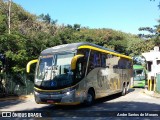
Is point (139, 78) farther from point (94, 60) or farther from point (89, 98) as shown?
point (89, 98)

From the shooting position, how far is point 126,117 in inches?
509

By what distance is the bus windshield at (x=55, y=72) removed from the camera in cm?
1517

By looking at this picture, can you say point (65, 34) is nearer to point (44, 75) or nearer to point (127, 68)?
point (127, 68)

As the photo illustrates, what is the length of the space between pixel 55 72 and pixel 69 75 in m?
0.72

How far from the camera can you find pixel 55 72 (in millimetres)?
15398

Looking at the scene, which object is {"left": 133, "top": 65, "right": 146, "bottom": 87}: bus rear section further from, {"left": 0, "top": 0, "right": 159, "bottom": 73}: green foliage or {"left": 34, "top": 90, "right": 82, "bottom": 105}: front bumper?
{"left": 34, "top": 90, "right": 82, "bottom": 105}: front bumper

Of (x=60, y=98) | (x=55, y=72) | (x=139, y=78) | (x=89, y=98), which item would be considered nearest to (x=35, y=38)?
(x=139, y=78)

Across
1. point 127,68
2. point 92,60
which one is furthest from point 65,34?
point 92,60

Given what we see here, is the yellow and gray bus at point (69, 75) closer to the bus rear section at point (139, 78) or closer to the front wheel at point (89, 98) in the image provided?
→ the front wheel at point (89, 98)

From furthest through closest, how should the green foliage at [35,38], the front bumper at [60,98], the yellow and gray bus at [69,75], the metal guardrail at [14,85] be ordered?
Result: the green foliage at [35,38] < the metal guardrail at [14,85] < the yellow and gray bus at [69,75] < the front bumper at [60,98]

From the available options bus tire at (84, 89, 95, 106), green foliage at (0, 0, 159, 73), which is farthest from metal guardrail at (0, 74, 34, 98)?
bus tire at (84, 89, 95, 106)

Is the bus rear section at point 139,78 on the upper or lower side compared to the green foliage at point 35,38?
lower

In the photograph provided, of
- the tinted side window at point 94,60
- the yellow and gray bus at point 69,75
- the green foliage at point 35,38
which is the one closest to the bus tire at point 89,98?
the yellow and gray bus at point 69,75

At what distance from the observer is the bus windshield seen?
15172mm
